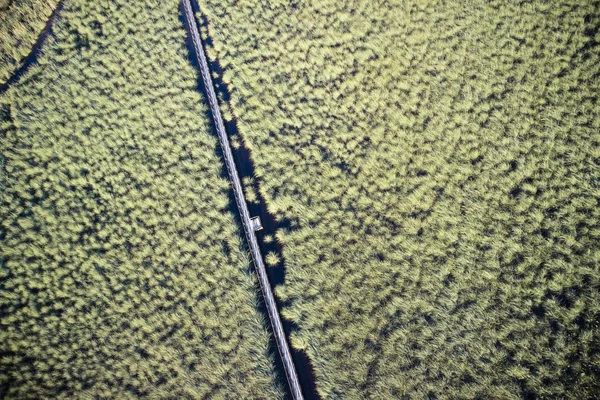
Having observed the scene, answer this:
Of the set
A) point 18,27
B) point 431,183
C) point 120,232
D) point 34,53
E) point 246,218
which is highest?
point 18,27

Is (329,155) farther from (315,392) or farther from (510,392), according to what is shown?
(510,392)

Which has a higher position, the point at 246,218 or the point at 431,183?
the point at 431,183

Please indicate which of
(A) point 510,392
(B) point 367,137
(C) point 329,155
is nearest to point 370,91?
(B) point 367,137

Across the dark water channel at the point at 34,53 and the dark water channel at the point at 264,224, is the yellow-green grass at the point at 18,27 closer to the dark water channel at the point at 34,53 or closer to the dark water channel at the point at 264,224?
the dark water channel at the point at 34,53

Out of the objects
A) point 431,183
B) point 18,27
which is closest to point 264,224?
point 431,183

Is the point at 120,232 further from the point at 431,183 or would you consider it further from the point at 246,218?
the point at 431,183

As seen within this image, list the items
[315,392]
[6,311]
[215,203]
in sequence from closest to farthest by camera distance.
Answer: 1. [315,392]
2. [6,311]
3. [215,203]
